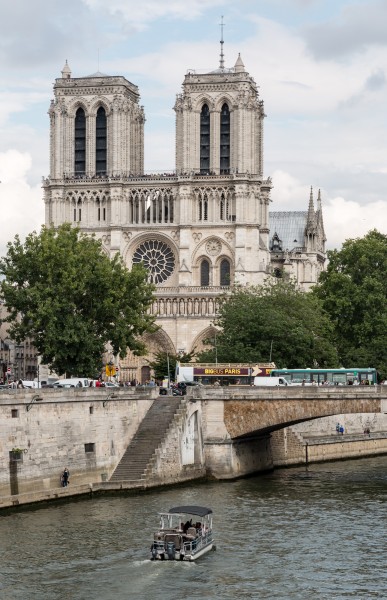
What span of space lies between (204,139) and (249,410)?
72.0 m

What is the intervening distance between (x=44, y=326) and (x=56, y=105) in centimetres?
6212

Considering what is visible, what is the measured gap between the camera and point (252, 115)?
144 m

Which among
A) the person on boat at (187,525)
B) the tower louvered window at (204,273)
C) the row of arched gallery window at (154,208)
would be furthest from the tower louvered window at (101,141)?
the person on boat at (187,525)

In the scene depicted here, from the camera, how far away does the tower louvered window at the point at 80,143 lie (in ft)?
485

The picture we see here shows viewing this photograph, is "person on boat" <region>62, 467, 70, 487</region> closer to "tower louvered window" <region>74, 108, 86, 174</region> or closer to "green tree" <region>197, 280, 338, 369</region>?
"green tree" <region>197, 280, 338, 369</region>

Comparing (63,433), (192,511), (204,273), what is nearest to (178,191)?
(204,273)

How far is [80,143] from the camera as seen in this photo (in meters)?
148

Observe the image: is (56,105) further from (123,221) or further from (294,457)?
(294,457)

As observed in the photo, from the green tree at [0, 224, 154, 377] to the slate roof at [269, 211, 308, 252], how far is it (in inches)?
3102

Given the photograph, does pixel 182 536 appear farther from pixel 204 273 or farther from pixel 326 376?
pixel 204 273

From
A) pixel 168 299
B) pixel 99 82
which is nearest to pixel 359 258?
pixel 168 299

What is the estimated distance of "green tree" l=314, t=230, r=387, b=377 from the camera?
111 meters

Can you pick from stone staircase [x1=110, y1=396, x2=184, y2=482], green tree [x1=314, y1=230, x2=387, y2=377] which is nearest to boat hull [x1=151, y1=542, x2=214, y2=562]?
stone staircase [x1=110, y1=396, x2=184, y2=482]

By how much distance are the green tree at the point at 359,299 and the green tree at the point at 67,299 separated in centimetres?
2465
